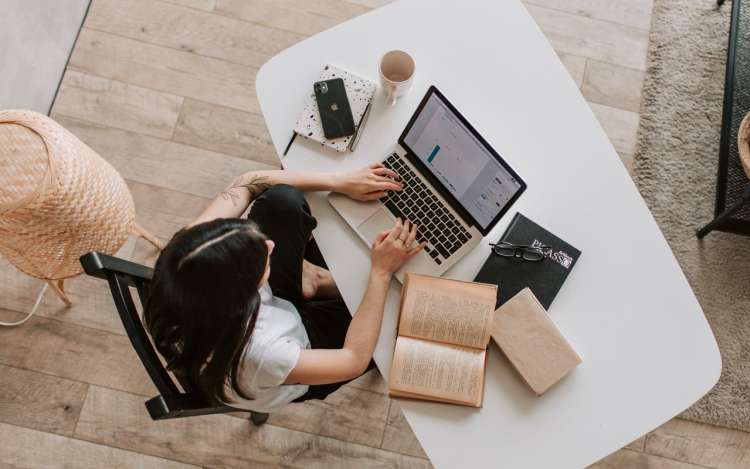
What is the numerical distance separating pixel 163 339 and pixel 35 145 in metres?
0.69

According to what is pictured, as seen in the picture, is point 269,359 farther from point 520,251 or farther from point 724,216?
point 724,216

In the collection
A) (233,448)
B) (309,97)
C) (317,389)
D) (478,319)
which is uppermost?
(309,97)

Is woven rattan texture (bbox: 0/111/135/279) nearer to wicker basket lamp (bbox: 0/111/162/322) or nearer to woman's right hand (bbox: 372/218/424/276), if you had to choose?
wicker basket lamp (bbox: 0/111/162/322)

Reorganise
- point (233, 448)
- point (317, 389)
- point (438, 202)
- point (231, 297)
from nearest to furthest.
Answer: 1. point (231, 297)
2. point (438, 202)
3. point (317, 389)
4. point (233, 448)

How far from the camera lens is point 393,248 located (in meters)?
1.18

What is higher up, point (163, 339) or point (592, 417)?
point (163, 339)

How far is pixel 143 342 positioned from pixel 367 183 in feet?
1.73

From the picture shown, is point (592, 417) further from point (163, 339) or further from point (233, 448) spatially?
point (233, 448)

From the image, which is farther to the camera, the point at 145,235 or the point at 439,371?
the point at 145,235

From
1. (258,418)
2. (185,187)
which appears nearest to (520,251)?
(258,418)

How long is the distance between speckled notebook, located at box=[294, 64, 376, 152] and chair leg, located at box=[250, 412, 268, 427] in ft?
2.80

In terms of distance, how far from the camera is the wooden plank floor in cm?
176

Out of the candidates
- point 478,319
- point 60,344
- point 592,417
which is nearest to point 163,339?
point 478,319

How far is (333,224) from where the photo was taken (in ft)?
4.11
